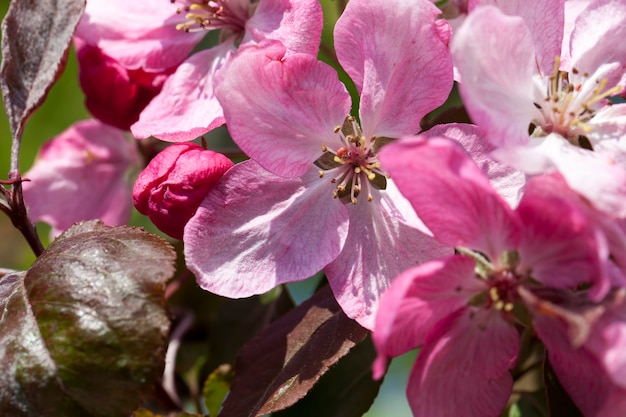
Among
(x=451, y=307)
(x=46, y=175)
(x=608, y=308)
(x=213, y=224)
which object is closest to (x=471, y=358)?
(x=451, y=307)

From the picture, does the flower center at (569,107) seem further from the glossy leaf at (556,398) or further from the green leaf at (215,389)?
the green leaf at (215,389)

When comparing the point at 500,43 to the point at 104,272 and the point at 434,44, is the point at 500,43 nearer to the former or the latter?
the point at 434,44

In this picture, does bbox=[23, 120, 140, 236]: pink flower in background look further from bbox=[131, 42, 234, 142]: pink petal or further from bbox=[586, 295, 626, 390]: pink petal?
bbox=[586, 295, 626, 390]: pink petal

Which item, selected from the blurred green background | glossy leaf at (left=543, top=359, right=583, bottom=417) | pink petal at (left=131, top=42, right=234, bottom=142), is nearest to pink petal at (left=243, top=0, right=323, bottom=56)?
pink petal at (left=131, top=42, right=234, bottom=142)

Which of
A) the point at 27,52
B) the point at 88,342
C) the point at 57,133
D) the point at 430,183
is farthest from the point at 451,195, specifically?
the point at 57,133

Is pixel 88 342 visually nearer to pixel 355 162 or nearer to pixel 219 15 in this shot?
pixel 355 162

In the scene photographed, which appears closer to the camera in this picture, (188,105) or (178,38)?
(188,105)
